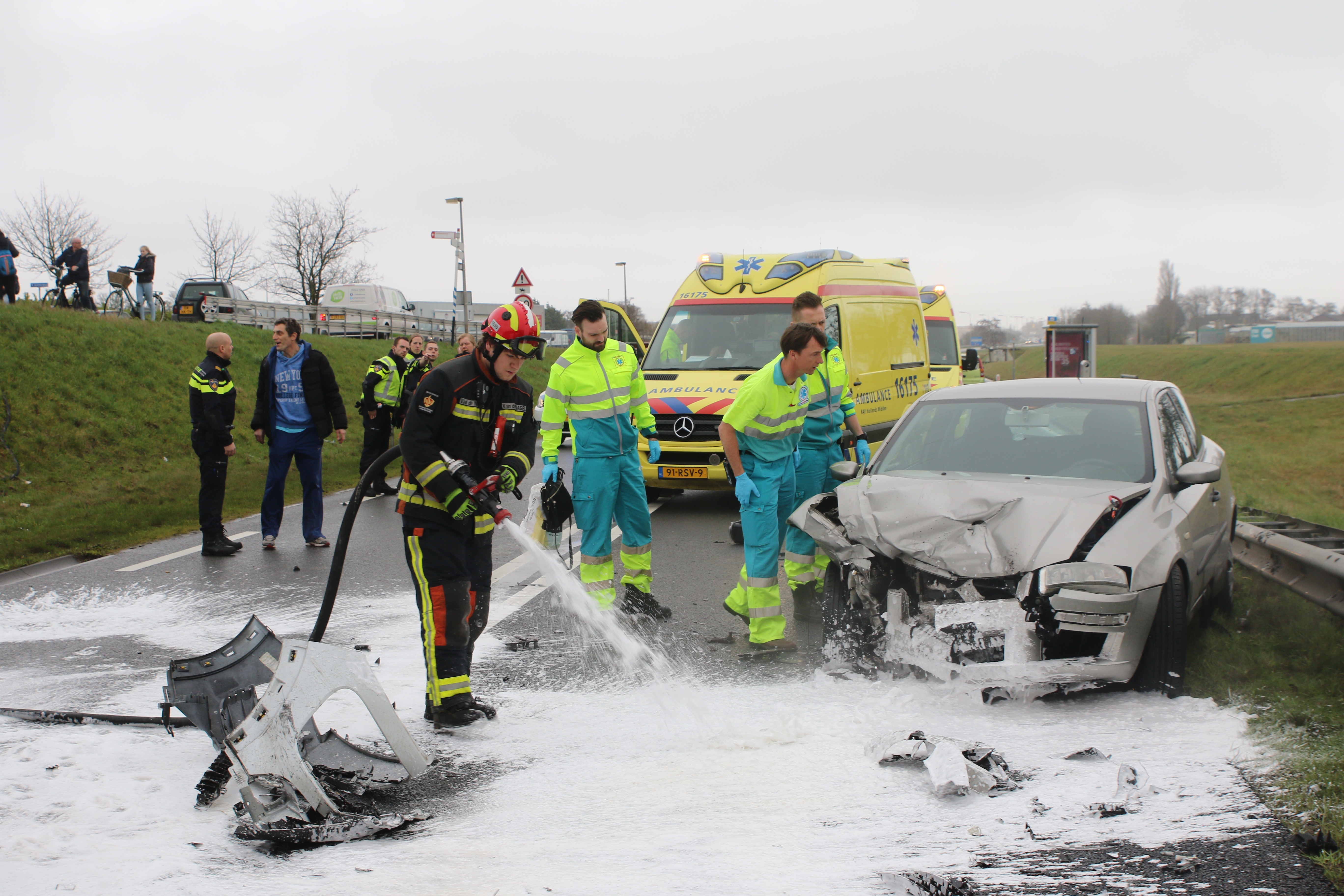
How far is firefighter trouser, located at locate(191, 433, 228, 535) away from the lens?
8.80 meters

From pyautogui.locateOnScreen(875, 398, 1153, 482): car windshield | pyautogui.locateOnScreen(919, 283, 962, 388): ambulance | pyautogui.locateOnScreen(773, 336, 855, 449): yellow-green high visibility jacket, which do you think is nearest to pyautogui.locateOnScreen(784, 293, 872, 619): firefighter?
pyautogui.locateOnScreen(773, 336, 855, 449): yellow-green high visibility jacket

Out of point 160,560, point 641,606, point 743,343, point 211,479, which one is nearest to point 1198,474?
point 641,606

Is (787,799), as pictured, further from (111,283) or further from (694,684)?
(111,283)

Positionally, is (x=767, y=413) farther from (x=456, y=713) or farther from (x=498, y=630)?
(x=456, y=713)

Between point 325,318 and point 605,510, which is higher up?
point 325,318

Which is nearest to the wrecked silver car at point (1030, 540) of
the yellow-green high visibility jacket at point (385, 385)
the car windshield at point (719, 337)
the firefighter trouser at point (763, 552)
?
the firefighter trouser at point (763, 552)

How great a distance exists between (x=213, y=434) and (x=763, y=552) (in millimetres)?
5445

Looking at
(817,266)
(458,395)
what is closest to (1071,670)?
(458,395)

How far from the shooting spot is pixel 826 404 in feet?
21.7

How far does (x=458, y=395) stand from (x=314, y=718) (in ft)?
5.02

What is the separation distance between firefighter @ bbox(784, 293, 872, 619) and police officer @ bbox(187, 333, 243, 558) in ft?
16.3

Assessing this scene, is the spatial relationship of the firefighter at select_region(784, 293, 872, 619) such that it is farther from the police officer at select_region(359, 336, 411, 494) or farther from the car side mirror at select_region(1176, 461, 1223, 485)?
the police officer at select_region(359, 336, 411, 494)

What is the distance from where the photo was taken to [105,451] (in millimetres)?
16109

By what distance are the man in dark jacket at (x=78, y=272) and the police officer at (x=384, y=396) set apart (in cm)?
1435
